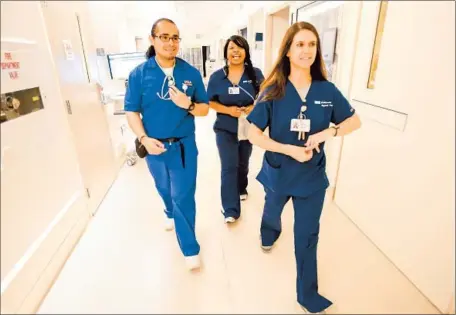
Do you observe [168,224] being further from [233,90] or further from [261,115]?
[261,115]

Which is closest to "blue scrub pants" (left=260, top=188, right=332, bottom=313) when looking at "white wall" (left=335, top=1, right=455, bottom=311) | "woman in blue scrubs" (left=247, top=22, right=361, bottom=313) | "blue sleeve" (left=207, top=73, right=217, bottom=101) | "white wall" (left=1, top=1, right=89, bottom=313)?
"woman in blue scrubs" (left=247, top=22, right=361, bottom=313)

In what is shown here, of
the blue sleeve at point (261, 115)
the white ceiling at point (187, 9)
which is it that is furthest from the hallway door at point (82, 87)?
the blue sleeve at point (261, 115)

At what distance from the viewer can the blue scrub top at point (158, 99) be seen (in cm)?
122

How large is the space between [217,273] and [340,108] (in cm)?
95

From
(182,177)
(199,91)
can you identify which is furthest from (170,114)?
(182,177)

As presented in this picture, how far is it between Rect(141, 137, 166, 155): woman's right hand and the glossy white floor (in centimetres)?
62

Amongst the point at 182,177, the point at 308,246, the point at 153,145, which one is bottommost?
the point at 308,246

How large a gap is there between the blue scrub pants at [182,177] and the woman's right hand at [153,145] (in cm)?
6

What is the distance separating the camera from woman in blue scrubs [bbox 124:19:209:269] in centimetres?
120

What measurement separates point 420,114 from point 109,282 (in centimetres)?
155

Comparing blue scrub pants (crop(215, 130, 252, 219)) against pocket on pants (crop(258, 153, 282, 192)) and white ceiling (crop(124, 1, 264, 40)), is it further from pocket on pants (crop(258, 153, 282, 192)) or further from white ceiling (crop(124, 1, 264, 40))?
white ceiling (crop(124, 1, 264, 40))

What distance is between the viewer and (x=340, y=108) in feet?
3.29

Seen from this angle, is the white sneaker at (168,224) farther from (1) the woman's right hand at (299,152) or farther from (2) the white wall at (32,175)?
(1) the woman's right hand at (299,152)

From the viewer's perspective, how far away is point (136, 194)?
86.7 inches
